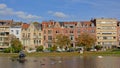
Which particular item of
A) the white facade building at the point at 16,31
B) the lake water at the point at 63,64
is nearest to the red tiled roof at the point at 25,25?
the white facade building at the point at 16,31

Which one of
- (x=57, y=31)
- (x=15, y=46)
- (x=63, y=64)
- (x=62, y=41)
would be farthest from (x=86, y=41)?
(x=63, y=64)

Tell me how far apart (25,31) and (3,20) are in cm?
1049

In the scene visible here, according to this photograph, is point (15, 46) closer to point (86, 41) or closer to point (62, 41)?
point (62, 41)

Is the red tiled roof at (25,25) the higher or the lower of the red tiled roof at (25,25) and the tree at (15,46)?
the higher

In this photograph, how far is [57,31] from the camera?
452ft

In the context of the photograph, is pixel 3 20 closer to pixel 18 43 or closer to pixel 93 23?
pixel 18 43

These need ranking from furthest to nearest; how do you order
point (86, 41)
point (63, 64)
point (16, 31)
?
point (16, 31) < point (86, 41) < point (63, 64)

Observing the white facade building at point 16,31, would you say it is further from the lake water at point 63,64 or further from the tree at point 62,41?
the lake water at point 63,64

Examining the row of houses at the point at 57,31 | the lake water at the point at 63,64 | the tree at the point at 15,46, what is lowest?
the lake water at the point at 63,64

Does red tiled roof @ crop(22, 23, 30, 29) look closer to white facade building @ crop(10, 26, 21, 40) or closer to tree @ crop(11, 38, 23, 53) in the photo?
white facade building @ crop(10, 26, 21, 40)

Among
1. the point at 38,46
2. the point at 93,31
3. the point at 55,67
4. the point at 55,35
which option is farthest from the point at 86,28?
the point at 55,67

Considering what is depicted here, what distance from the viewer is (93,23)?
14062 centimetres

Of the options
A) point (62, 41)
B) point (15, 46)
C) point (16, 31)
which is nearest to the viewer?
point (15, 46)

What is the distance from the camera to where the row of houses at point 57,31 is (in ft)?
447
